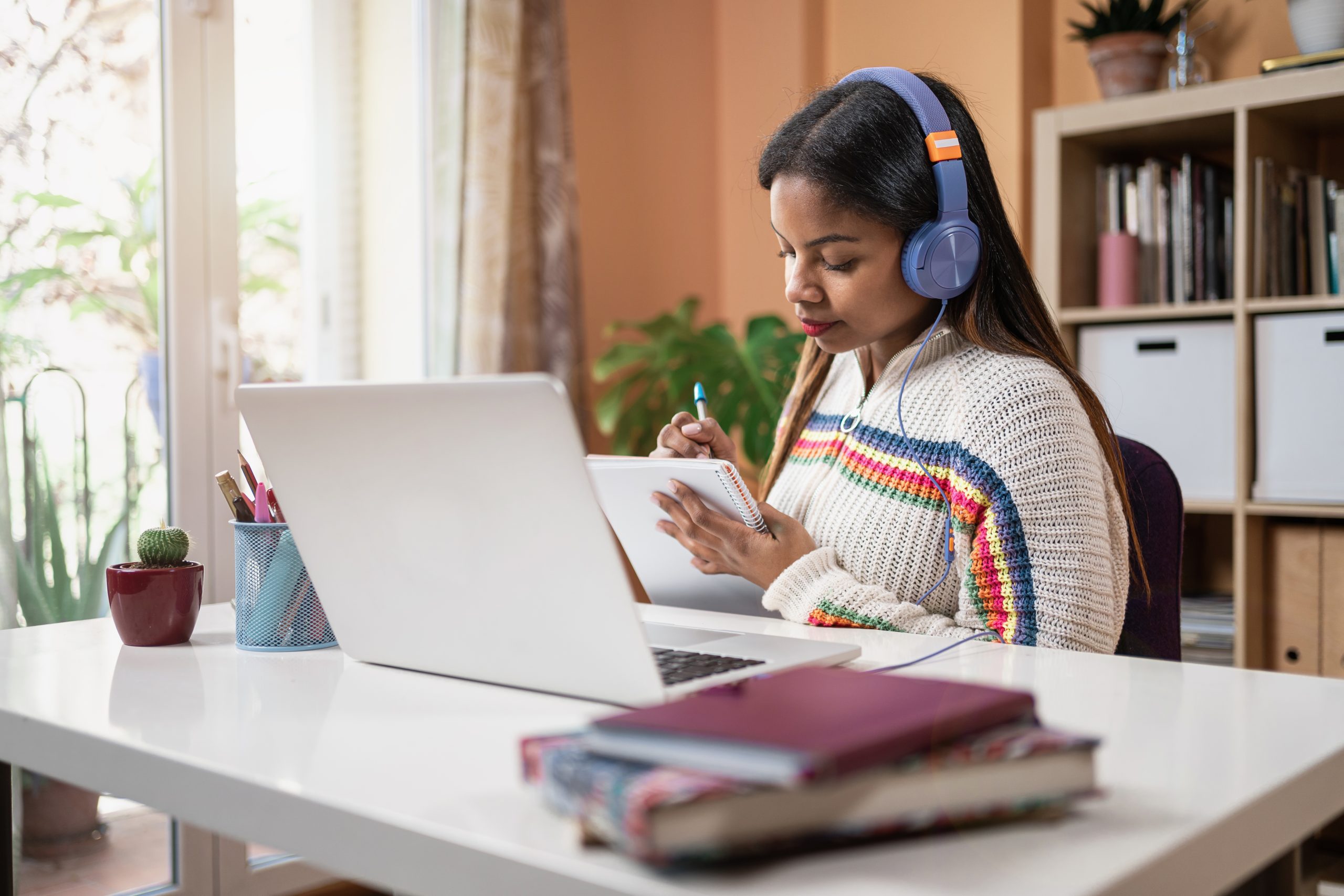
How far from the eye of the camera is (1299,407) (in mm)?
2018

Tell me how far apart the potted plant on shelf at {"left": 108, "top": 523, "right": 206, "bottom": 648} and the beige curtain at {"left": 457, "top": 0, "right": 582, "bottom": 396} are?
4.87ft

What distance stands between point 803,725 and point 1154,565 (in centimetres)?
85

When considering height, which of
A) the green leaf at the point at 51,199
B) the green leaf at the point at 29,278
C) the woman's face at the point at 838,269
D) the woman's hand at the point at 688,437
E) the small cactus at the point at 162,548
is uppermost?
the green leaf at the point at 51,199

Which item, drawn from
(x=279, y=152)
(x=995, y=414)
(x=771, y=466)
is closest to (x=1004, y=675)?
(x=995, y=414)

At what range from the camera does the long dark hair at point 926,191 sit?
1.19 metres

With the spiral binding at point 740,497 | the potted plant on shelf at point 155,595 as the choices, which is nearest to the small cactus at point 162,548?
the potted plant on shelf at point 155,595

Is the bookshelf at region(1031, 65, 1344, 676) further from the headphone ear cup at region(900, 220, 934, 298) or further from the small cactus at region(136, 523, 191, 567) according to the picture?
the small cactus at region(136, 523, 191, 567)

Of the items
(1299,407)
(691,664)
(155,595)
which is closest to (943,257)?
(691,664)

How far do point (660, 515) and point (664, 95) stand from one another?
2.10 meters

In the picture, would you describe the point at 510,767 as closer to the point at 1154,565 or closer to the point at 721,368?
the point at 1154,565

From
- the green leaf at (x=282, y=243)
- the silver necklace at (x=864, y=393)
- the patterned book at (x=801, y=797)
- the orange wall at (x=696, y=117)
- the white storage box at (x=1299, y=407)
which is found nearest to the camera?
the patterned book at (x=801, y=797)

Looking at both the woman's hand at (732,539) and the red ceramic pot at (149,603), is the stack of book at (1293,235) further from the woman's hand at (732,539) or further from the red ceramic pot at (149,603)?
the red ceramic pot at (149,603)

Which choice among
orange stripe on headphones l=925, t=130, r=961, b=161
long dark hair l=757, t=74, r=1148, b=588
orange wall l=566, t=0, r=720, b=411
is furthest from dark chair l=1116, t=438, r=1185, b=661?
orange wall l=566, t=0, r=720, b=411

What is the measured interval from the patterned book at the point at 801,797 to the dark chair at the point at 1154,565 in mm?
746
